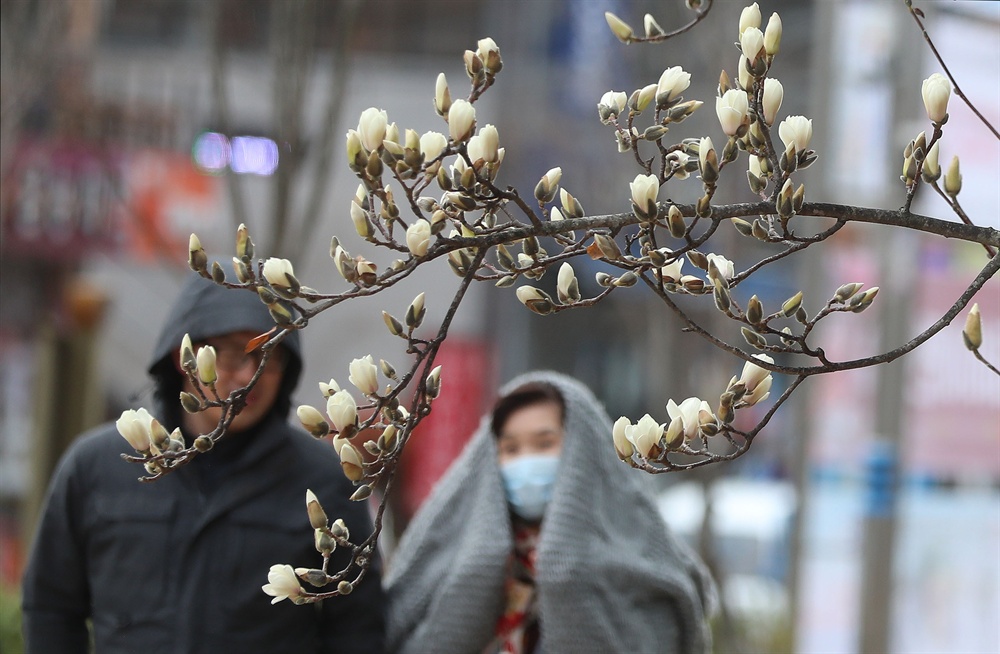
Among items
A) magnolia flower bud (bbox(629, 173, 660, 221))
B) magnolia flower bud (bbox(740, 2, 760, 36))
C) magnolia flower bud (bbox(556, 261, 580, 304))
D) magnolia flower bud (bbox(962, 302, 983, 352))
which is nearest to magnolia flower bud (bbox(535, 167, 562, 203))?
magnolia flower bud (bbox(556, 261, 580, 304))

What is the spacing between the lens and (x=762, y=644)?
691 cm

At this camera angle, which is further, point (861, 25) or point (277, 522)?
point (861, 25)

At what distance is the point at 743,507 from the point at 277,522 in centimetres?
743

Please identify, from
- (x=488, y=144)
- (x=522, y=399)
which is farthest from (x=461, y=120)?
(x=522, y=399)

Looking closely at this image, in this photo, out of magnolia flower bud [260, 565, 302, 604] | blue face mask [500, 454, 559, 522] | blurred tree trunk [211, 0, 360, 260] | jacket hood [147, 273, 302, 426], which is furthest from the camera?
blurred tree trunk [211, 0, 360, 260]

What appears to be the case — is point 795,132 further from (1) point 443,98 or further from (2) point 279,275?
(2) point 279,275

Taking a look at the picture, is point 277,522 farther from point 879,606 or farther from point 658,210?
point 879,606

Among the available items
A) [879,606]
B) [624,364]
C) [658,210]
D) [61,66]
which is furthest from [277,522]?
[624,364]

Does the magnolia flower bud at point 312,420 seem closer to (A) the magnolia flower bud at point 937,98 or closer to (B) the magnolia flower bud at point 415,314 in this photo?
(B) the magnolia flower bud at point 415,314

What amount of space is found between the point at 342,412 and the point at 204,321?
970 millimetres

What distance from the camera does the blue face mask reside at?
117 inches

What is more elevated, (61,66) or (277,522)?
(61,66)

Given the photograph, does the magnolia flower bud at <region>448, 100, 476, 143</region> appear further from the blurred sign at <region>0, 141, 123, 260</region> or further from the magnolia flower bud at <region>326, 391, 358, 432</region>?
the blurred sign at <region>0, 141, 123, 260</region>

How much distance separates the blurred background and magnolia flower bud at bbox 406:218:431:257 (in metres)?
1.75
